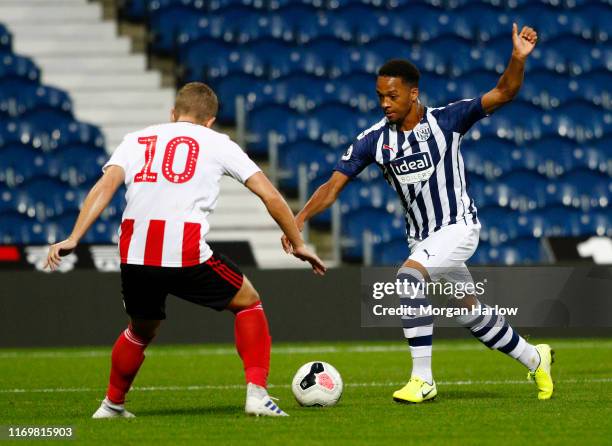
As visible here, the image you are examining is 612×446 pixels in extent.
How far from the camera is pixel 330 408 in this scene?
710cm

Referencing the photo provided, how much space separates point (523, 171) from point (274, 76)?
3.83m

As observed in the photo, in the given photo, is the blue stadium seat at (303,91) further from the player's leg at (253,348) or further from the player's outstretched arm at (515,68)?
the player's leg at (253,348)

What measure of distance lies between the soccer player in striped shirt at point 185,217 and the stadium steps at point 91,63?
10.6 m

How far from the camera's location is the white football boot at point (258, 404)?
6.50 metres

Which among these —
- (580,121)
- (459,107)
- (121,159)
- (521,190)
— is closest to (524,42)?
(459,107)

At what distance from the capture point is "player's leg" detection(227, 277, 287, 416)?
256 inches

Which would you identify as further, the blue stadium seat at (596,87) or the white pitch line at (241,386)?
the blue stadium seat at (596,87)

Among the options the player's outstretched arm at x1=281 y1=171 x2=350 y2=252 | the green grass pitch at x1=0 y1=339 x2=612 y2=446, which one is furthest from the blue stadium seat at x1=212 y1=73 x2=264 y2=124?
the player's outstretched arm at x1=281 y1=171 x2=350 y2=252

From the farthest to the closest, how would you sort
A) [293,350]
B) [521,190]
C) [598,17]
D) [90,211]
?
[598,17] < [521,190] < [293,350] < [90,211]

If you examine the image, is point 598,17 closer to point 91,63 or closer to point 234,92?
point 234,92

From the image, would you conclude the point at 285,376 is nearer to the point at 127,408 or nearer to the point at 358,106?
the point at 127,408

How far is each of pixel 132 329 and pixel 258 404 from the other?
2.69 ft

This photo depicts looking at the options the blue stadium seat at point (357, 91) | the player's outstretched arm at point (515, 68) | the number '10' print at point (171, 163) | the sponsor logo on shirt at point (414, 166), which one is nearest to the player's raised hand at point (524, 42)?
the player's outstretched arm at point (515, 68)

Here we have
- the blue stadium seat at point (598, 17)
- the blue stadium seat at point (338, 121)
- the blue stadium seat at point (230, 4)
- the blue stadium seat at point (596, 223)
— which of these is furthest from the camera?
the blue stadium seat at point (598, 17)
